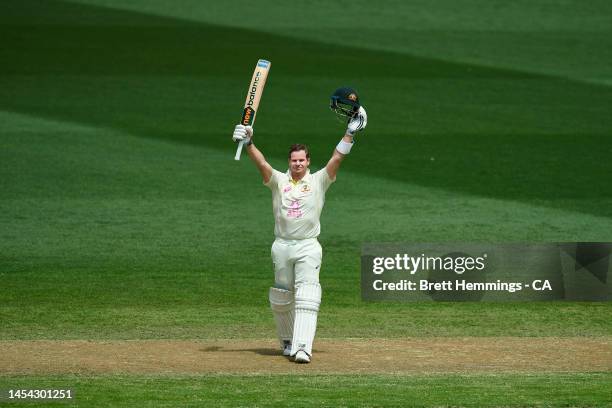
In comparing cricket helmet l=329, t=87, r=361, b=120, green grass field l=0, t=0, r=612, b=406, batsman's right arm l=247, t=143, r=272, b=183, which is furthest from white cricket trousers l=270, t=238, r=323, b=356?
cricket helmet l=329, t=87, r=361, b=120

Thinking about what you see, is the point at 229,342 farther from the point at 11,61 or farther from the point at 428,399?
the point at 11,61

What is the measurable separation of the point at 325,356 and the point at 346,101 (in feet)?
7.33

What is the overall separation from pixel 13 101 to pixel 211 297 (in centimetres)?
1144

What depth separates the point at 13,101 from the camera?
2456 cm

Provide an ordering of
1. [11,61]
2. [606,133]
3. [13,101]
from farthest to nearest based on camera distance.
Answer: [11,61], [13,101], [606,133]

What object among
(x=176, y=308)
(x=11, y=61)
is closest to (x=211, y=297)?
(x=176, y=308)

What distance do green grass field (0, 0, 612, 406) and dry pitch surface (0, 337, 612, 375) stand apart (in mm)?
407

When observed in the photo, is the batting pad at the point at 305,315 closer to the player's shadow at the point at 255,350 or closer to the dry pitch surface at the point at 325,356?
the dry pitch surface at the point at 325,356

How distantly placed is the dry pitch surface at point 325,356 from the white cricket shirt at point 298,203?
44.5 inches

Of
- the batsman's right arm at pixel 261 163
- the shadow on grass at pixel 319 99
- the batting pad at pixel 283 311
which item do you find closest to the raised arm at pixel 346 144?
the batsman's right arm at pixel 261 163

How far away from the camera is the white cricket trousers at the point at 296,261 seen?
1101 centimetres

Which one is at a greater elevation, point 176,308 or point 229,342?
point 176,308

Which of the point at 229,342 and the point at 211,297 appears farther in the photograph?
the point at 211,297

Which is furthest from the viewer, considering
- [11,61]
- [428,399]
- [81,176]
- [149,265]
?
[11,61]
